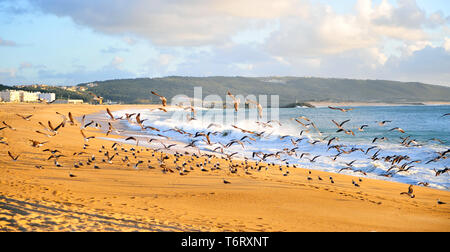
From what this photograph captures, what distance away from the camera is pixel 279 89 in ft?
577

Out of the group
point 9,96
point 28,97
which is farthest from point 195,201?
point 28,97

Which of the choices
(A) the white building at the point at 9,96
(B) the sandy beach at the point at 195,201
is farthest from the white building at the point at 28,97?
(B) the sandy beach at the point at 195,201

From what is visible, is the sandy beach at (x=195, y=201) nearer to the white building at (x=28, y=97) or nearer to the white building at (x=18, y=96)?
the white building at (x=18, y=96)

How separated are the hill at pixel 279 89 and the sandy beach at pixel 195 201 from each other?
13883cm

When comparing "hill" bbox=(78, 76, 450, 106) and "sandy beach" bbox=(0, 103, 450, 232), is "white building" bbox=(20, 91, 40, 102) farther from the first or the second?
"sandy beach" bbox=(0, 103, 450, 232)

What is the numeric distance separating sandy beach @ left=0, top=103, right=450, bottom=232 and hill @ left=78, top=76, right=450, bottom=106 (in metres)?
139

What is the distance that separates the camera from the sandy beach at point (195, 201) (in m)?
8.20

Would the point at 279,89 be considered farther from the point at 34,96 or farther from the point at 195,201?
the point at 195,201

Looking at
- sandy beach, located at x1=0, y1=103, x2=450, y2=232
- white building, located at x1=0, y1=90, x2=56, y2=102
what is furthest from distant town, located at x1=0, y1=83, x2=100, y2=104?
sandy beach, located at x1=0, y1=103, x2=450, y2=232

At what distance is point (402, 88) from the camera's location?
170 m

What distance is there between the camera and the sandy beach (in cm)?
820

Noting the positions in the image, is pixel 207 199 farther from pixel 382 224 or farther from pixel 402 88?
pixel 402 88

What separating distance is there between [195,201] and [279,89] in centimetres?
16900
